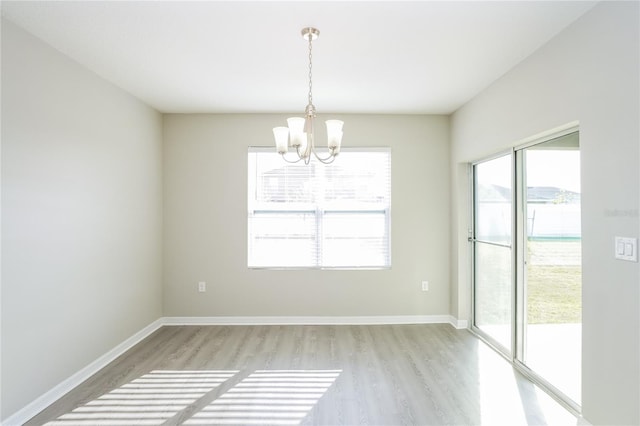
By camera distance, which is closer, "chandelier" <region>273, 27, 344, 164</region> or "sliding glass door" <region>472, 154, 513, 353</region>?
"chandelier" <region>273, 27, 344, 164</region>

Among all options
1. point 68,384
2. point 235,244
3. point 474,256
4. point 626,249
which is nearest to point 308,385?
point 68,384

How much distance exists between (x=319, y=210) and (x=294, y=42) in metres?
2.18

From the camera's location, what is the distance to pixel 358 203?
4.27 metres

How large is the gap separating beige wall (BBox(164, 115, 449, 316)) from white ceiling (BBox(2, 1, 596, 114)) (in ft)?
2.25

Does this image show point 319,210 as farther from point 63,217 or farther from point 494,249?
point 63,217

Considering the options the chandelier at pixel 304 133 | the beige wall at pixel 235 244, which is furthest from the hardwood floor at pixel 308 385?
the chandelier at pixel 304 133

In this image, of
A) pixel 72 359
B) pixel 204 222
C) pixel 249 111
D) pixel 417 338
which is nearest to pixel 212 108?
pixel 249 111

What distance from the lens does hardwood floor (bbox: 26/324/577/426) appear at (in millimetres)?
2289

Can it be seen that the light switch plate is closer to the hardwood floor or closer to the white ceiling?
the hardwood floor

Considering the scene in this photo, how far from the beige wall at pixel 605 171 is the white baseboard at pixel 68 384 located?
3.62 metres

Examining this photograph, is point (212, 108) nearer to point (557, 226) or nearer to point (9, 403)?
point (9, 403)

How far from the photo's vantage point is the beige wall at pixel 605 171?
1.80 m

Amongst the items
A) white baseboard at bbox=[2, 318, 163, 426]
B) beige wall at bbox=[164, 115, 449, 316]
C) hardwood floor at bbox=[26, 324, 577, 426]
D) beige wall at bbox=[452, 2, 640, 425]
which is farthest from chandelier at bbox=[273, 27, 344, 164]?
white baseboard at bbox=[2, 318, 163, 426]

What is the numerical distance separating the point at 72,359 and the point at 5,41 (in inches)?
91.1
